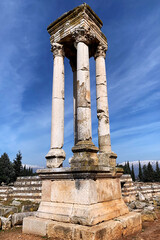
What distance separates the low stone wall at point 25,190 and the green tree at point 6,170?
2710cm

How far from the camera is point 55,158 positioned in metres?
7.33

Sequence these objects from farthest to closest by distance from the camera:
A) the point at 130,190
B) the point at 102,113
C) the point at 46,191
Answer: the point at 130,190 → the point at 102,113 → the point at 46,191

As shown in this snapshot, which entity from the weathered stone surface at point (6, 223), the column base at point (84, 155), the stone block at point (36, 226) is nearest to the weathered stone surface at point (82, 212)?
the stone block at point (36, 226)

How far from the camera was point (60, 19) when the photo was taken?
9.09m

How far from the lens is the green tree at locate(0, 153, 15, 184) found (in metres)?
42.3

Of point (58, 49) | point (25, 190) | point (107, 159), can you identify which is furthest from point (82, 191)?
point (25, 190)

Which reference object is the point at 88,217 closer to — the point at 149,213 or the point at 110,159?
the point at 110,159

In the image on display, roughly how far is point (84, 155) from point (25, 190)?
12394 millimetres

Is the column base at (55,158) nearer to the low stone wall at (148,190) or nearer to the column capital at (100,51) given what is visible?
the column capital at (100,51)

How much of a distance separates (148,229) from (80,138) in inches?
171

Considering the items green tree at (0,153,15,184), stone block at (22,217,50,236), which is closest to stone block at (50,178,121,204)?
stone block at (22,217,50,236)

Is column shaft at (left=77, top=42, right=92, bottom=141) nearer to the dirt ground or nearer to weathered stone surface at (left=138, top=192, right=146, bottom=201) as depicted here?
the dirt ground

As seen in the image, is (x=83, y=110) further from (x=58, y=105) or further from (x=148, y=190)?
(x=148, y=190)

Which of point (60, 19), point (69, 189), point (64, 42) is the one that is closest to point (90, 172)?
point (69, 189)
